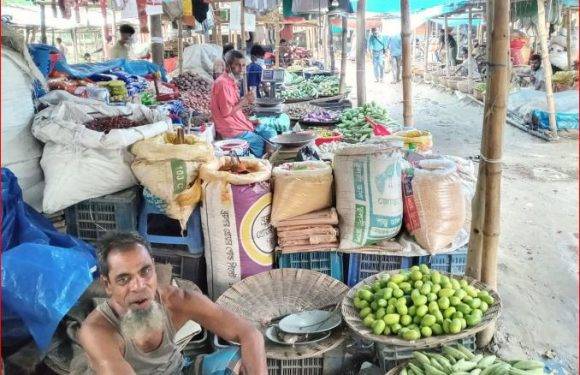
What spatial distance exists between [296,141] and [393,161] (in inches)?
56.4

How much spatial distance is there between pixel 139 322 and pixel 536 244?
3864 mm

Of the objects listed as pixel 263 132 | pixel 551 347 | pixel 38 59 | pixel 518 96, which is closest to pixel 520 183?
pixel 263 132

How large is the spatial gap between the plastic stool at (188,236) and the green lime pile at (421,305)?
1200mm

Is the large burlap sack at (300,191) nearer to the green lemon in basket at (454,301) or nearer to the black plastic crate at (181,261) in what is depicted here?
the black plastic crate at (181,261)

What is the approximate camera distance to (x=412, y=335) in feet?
8.71

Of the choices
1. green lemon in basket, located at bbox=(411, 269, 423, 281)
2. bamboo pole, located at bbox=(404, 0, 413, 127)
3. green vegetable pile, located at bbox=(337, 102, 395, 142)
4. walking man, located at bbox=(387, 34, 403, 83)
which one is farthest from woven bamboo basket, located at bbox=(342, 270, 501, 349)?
walking man, located at bbox=(387, 34, 403, 83)

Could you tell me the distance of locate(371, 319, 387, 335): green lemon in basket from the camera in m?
2.73

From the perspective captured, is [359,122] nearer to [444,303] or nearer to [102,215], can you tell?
[102,215]

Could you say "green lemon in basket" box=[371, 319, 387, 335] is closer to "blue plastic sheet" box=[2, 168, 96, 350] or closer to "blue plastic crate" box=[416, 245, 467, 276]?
"blue plastic crate" box=[416, 245, 467, 276]

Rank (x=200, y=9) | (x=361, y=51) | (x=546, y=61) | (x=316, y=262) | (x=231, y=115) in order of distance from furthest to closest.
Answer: (x=200, y=9) < (x=361, y=51) < (x=546, y=61) < (x=231, y=115) < (x=316, y=262)

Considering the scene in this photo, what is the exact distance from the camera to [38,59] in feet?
18.9

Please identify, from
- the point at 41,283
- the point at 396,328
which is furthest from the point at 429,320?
the point at 41,283

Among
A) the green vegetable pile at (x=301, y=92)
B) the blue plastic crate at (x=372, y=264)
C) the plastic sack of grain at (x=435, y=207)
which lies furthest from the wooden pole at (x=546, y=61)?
the blue plastic crate at (x=372, y=264)

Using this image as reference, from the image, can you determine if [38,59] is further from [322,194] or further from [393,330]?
[393,330]
